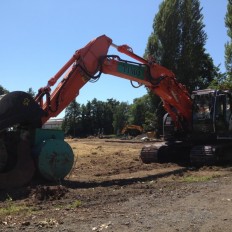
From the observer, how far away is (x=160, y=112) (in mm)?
42906

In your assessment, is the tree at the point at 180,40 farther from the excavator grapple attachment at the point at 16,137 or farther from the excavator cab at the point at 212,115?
the excavator grapple attachment at the point at 16,137

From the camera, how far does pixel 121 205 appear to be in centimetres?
790

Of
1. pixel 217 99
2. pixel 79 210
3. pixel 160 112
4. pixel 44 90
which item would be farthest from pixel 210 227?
pixel 160 112

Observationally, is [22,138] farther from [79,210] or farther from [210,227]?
[210,227]

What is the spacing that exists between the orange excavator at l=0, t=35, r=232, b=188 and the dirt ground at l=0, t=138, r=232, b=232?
2.25ft

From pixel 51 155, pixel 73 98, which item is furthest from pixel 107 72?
pixel 51 155

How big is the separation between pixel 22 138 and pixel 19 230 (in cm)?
532

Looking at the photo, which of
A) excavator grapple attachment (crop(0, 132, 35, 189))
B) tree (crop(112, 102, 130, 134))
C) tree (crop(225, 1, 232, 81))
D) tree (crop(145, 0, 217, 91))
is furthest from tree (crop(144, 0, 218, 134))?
tree (crop(112, 102, 130, 134))

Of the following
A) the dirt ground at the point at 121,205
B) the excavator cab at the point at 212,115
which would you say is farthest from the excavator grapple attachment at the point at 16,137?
the excavator cab at the point at 212,115

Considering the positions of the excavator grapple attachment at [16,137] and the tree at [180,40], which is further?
the tree at [180,40]

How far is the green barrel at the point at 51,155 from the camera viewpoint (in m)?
11.1

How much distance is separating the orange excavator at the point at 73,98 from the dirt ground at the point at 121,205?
0.69 m

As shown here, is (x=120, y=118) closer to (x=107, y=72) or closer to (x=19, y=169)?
(x=107, y=72)

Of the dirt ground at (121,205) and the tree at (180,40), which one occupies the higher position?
the tree at (180,40)
